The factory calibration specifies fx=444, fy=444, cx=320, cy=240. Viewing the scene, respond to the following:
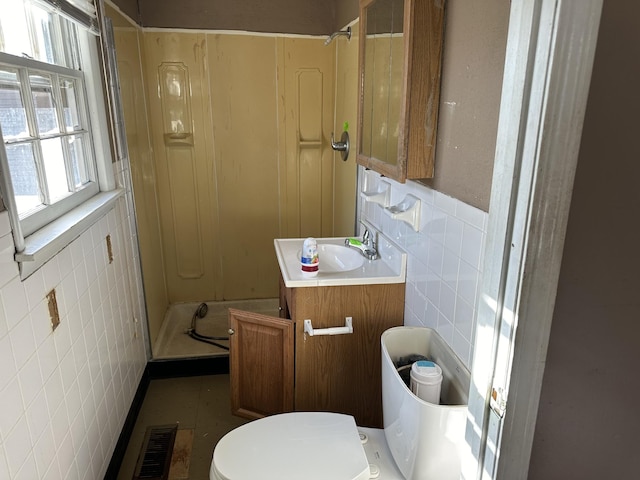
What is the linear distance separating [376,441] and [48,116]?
156 centimetres

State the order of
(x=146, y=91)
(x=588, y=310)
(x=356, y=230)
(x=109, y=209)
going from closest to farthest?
(x=588, y=310) < (x=109, y=209) < (x=356, y=230) < (x=146, y=91)

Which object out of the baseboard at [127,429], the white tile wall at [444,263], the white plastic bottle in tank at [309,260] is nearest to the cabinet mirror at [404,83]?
the white tile wall at [444,263]

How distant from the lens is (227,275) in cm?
314

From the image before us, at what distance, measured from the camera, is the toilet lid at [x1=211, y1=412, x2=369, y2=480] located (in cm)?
123

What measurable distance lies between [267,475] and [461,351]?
0.65 metres

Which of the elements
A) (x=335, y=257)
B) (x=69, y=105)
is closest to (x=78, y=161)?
(x=69, y=105)

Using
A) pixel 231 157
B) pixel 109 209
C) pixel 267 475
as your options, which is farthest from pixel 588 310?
pixel 231 157

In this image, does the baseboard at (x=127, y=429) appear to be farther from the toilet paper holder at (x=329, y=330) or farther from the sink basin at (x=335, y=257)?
the sink basin at (x=335, y=257)

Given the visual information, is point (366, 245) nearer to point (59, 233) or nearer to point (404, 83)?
point (404, 83)

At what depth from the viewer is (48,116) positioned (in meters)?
1.55

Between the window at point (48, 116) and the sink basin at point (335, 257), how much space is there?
0.99m

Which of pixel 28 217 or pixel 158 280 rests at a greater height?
pixel 28 217

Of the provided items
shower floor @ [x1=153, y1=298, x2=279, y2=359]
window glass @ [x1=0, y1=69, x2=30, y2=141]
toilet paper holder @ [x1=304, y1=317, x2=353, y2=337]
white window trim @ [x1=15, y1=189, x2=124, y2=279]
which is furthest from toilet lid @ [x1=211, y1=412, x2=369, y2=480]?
shower floor @ [x1=153, y1=298, x2=279, y2=359]

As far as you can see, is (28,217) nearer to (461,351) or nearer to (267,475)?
(267,475)
